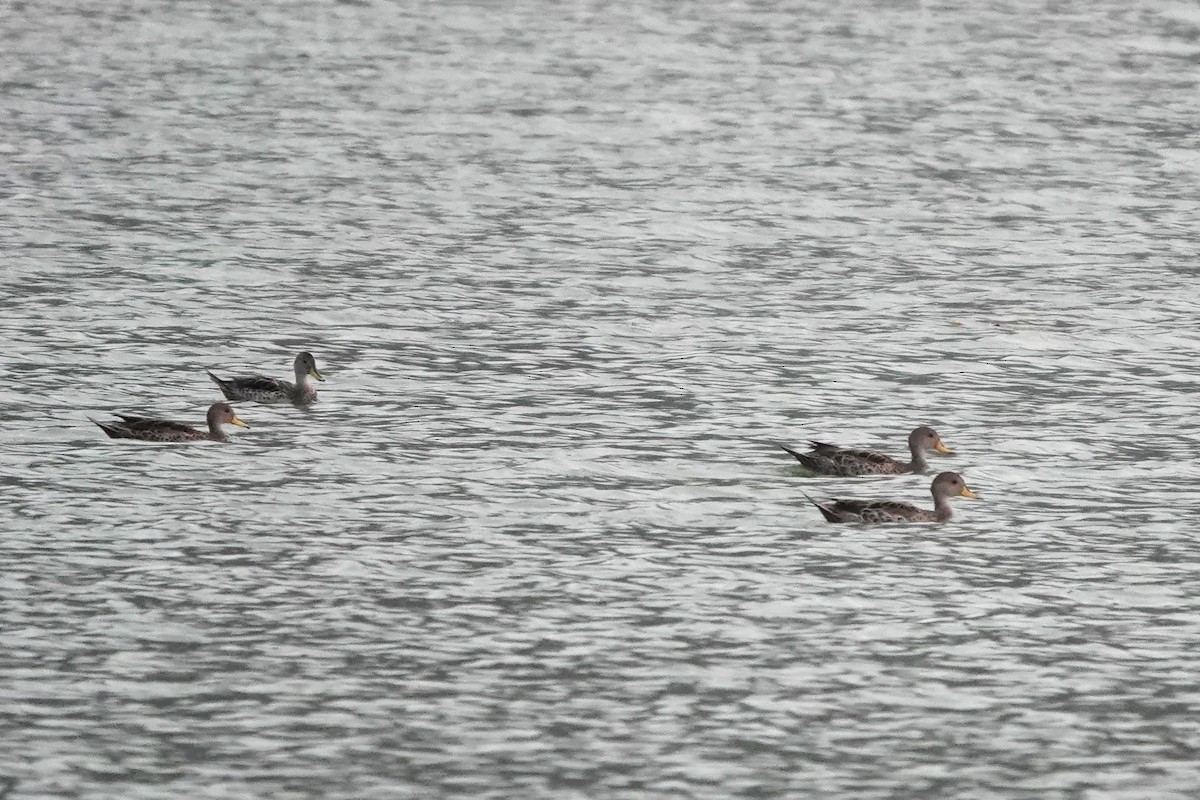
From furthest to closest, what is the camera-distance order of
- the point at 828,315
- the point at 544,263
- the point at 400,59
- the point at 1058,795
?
the point at 400,59 → the point at 544,263 → the point at 828,315 → the point at 1058,795

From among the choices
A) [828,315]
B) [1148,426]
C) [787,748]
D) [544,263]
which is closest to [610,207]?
[544,263]

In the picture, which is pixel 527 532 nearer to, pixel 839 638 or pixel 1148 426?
pixel 839 638

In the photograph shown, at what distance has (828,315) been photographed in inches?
987

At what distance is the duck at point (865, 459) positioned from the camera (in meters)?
18.8

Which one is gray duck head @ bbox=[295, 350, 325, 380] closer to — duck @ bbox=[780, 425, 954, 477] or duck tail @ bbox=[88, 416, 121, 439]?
duck tail @ bbox=[88, 416, 121, 439]

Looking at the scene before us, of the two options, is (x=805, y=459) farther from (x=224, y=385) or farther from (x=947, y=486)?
(x=224, y=385)

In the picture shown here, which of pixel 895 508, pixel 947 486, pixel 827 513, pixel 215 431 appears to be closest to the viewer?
pixel 827 513

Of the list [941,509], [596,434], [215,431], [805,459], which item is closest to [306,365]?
[215,431]

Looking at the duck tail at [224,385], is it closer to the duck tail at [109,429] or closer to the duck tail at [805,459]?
the duck tail at [109,429]

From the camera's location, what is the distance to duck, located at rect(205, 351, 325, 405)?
68.9ft

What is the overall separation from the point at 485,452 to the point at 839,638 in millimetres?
5293

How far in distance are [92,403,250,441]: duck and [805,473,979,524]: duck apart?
524 centimetres

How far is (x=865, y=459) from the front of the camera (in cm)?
1902

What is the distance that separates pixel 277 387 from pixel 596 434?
3074 mm
